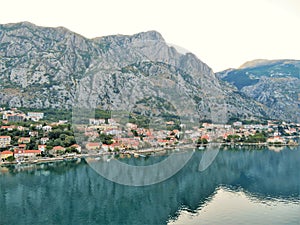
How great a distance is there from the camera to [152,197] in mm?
11312

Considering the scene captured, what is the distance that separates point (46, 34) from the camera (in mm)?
45906

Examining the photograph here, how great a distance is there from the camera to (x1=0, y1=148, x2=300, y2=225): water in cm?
923

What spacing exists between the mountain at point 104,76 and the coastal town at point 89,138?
234cm

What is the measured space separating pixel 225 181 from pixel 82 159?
8.74 m

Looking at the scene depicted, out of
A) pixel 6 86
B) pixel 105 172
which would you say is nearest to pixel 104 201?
pixel 105 172

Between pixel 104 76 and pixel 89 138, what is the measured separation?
515 inches

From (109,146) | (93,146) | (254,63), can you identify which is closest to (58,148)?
(93,146)

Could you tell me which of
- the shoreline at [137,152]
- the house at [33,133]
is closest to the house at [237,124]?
the shoreline at [137,152]

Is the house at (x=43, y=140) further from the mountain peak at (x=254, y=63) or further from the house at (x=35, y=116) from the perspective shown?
the mountain peak at (x=254, y=63)

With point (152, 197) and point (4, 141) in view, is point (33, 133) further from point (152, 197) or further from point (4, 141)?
point (152, 197)

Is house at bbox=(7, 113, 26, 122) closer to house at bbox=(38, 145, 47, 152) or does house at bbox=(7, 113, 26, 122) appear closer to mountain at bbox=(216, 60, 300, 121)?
house at bbox=(38, 145, 47, 152)

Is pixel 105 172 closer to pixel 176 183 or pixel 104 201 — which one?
pixel 176 183

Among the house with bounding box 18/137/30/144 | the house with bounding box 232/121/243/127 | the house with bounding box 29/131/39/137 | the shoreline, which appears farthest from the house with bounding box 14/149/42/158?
the house with bounding box 232/121/243/127

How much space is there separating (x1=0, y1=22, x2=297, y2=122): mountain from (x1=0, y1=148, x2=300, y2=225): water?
10.7 m
